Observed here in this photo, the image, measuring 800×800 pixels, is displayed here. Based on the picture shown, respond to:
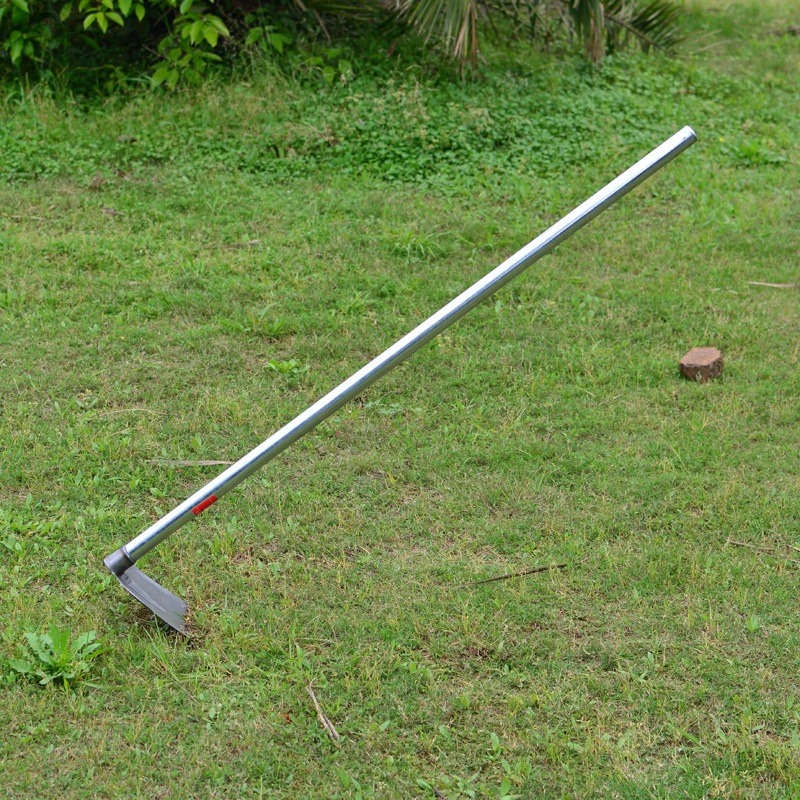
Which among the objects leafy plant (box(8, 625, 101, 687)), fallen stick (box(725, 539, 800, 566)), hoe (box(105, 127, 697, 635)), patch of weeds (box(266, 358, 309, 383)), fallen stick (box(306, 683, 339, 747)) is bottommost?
fallen stick (box(725, 539, 800, 566))

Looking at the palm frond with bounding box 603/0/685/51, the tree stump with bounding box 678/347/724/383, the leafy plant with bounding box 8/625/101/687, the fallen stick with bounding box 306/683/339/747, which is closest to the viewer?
the fallen stick with bounding box 306/683/339/747

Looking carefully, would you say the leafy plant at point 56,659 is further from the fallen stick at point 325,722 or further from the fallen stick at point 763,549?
the fallen stick at point 763,549

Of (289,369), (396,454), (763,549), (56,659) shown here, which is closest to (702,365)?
(763,549)

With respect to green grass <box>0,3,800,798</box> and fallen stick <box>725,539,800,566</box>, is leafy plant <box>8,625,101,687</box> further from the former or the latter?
fallen stick <box>725,539,800,566</box>

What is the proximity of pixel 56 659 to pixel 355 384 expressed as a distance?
111 centimetres

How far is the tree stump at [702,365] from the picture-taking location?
3.91 m

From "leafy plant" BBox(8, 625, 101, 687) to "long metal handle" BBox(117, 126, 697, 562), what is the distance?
0.28 metres

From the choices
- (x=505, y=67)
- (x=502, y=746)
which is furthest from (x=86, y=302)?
(x=505, y=67)

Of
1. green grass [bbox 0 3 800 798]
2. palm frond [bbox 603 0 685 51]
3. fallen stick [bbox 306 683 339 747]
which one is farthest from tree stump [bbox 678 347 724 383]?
palm frond [bbox 603 0 685 51]

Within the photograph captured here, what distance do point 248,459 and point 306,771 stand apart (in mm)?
825

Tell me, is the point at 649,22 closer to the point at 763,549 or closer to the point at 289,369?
the point at 289,369

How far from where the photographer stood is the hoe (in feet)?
8.41

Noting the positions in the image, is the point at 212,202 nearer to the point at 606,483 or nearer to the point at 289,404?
the point at 289,404

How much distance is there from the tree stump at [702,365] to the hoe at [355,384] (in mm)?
1469
